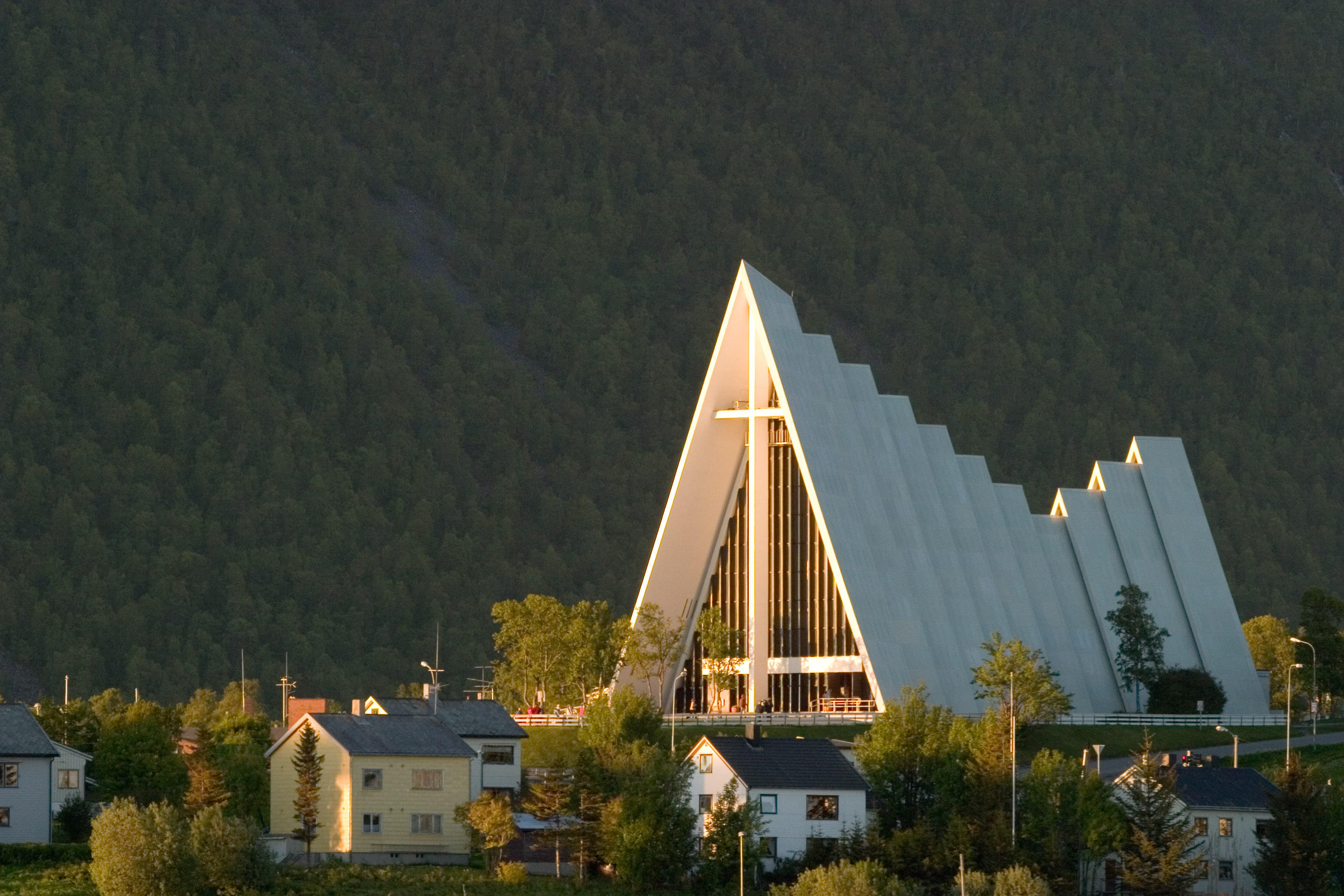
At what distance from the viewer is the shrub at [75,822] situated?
57.2m

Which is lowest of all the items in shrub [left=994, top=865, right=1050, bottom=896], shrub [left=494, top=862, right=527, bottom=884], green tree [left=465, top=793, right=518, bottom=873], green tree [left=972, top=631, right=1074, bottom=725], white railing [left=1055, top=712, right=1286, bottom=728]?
shrub [left=994, top=865, right=1050, bottom=896]

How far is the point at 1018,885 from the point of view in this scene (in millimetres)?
49406

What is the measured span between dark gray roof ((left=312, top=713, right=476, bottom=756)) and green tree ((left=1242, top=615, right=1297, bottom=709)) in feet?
118

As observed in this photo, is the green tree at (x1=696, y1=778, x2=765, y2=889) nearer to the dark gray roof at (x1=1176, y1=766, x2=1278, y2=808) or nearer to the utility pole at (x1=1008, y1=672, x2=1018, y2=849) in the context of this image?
the utility pole at (x1=1008, y1=672, x2=1018, y2=849)

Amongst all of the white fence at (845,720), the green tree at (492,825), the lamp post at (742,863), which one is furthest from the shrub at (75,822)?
the white fence at (845,720)

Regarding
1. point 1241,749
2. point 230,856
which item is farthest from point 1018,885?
point 1241,749

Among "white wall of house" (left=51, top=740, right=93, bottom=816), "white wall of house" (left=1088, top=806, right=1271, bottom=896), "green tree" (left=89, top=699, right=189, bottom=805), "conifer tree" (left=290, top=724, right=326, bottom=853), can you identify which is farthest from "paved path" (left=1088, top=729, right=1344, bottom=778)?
"white wall of house" (left=51, top=740, right=93, bottom=816)

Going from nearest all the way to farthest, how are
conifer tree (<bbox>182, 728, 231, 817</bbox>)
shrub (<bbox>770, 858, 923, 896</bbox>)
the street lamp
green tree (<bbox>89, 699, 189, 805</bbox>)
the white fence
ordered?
shrub (<bbox>770, 858, 923, 896</bbox>), conifer tree (<bbox>182, 728, 231, 817</bbox>), green tree (<bbox>89, 699, 189, 805</bbox>), the street lamp, the white fence

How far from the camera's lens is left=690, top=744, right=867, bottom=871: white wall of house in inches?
2152

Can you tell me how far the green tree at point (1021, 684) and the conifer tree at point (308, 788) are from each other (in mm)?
19315

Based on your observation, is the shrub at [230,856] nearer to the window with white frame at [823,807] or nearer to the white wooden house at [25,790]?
the white wooden house at [25,790]

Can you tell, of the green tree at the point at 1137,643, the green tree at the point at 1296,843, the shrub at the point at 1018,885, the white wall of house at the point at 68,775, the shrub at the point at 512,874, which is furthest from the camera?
the green tree at the point at 1137,643

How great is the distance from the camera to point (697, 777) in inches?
2219

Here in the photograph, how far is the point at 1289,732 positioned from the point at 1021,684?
7.90 metres
